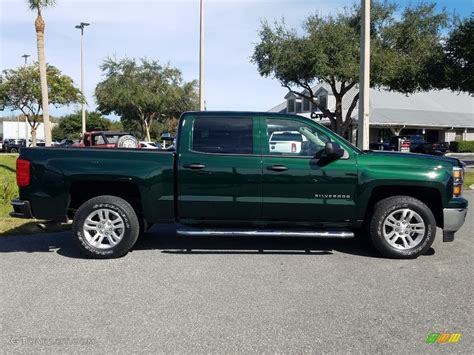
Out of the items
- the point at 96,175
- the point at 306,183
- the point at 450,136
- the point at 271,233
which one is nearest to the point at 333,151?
the point at 306,183

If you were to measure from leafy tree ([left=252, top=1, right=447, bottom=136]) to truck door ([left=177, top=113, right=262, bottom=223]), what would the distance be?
19.9 m

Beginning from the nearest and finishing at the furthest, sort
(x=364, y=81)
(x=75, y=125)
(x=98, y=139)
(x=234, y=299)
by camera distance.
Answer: (x=234, y=299), (x=364, y=81), (x=98, y=139), (x=75, y=125)

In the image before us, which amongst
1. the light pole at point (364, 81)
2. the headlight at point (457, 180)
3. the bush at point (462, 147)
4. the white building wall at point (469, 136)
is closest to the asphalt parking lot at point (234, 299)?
the headlight at point (457, 180)

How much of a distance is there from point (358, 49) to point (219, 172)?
21.5m

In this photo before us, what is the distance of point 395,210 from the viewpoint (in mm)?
5969

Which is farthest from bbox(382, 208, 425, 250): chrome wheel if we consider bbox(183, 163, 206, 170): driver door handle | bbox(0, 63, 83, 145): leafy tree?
bbox(0, 63, 83, 145): leafy tree

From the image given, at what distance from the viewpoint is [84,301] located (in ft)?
15.0

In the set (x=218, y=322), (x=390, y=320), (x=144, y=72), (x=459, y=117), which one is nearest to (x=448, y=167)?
(x=390, y=320)

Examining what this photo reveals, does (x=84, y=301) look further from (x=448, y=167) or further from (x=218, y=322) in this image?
(x=448, y=167)

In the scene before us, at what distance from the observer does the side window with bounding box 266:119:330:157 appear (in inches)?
237

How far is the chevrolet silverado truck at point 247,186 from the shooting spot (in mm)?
5910

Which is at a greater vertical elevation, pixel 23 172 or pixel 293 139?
pixel 293 139

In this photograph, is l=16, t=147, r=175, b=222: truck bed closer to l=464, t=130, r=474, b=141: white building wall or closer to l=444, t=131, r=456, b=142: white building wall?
l=444, t=131, r=456, b=142: white building wall

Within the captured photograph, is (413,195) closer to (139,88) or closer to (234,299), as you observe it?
(234,299)
